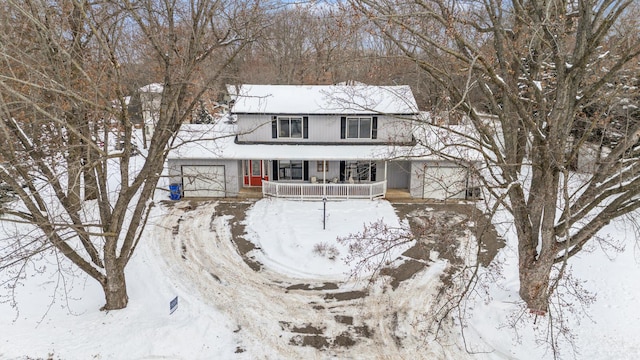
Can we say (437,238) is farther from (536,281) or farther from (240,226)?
(240,226)

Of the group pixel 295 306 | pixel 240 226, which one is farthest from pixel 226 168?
pixel 295 306

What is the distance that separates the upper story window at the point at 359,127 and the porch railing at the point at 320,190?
7.75 feet

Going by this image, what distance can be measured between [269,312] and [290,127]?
35.8ft

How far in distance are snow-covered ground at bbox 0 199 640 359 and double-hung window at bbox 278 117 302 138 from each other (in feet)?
22.1

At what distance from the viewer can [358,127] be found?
2027 centimetres

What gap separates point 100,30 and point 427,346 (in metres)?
10.6

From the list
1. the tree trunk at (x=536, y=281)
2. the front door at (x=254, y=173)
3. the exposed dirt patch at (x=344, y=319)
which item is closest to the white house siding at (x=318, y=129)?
the front door at (x=254, y=173)

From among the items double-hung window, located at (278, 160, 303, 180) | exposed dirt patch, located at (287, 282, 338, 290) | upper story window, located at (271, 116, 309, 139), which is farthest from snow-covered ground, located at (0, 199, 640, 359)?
upper story window, located at (271, 116, 309, 139)

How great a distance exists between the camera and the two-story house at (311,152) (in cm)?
1952

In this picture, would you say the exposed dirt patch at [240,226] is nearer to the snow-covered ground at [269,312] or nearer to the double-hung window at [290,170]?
the snow-covered ground at [269,312]

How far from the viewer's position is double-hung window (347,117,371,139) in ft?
66.2

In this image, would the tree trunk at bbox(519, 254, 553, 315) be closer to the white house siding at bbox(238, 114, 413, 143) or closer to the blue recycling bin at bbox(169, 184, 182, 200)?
the white house siding at bbox(238, 114, 413, 143)

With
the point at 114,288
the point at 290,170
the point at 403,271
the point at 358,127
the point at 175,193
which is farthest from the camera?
the point at 290,170

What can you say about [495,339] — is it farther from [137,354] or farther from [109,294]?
[109,294]
